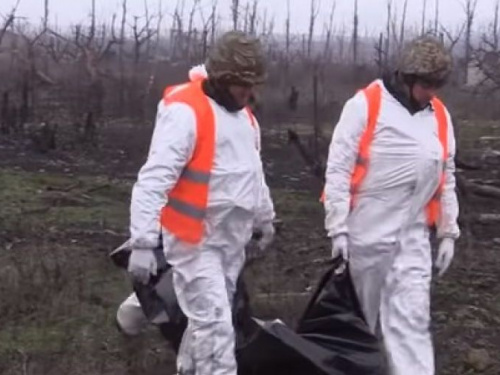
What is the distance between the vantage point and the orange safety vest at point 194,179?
485 centimetres

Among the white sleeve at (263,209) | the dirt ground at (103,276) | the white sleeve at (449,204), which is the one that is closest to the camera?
the white sleeve at (263,209)

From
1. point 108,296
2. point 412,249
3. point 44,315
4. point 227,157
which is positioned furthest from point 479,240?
point 227,157

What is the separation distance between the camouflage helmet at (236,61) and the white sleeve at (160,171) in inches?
9.1

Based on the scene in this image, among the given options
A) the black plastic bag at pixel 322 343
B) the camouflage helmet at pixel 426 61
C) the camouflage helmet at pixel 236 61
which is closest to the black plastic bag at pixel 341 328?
the black plastic bag at pixel 322 343

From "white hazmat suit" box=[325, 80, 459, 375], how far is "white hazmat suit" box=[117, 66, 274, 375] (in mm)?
585

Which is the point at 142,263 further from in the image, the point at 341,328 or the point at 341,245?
the point at 341,245

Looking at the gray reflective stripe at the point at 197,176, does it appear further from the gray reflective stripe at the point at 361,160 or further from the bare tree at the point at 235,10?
the bare tree at the point at 235,10

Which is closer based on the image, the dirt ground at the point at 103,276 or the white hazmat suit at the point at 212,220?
the white hazmat suit at the point at 212,220

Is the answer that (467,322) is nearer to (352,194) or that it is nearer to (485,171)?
(352,194)

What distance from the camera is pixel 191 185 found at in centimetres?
489

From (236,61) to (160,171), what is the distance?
528 mm

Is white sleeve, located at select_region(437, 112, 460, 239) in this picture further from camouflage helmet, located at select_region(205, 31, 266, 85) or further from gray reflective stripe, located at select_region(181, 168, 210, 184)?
gray reflective stripe, located at select_region(181, 168, 210, 184)

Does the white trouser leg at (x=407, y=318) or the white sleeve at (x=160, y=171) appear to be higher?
the white sleeve at (x=160, y=171)

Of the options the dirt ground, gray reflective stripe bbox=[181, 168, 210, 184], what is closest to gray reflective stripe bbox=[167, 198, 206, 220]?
gray reflective stripe bbox=[181, 168, 210, 184]
